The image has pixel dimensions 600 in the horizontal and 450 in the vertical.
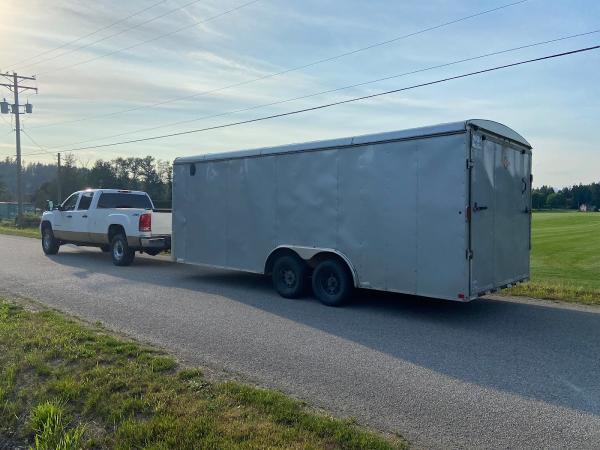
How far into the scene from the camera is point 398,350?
6172 millimetres

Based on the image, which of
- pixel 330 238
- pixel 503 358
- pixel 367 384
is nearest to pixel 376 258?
pixel 330 238

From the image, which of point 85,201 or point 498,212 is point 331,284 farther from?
point 85,201

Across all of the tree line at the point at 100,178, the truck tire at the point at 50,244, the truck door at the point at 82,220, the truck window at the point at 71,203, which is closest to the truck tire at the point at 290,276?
the truck door at the point at 82,220

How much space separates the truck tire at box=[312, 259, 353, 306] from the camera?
336 inches

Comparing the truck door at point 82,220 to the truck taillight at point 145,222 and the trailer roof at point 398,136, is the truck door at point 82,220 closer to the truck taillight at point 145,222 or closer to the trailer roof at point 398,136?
the truck taillight at point 145,222

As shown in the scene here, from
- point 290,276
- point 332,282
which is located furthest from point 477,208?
point 290,276

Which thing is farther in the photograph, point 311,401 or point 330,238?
point 330,238

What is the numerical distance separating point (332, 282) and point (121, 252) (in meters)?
7.76

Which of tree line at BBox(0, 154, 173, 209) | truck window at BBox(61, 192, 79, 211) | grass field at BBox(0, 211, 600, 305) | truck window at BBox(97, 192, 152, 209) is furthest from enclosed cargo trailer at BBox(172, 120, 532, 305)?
tree line at BBox(0, 154, 173, 209)

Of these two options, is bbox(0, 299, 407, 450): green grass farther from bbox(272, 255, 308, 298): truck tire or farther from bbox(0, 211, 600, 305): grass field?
bbox(0, 211, 600, 305): grass field

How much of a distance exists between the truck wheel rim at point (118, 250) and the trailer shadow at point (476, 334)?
374 cm

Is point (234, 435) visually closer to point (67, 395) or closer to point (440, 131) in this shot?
point (67, 395)

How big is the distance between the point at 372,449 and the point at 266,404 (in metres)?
1.09

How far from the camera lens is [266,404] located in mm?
4305
